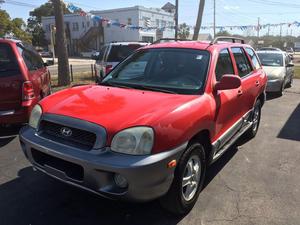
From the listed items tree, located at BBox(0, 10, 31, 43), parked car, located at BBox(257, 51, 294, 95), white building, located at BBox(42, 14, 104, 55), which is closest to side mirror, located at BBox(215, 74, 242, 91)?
parked car, located at BBox(257, 51, 294, 95)

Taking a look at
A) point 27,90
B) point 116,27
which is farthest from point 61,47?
point 116,27

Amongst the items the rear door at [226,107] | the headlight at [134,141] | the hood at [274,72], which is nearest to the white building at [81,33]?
the hood at [274,72]

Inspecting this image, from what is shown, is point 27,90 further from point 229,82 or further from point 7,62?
point 229,82

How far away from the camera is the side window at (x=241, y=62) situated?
5241mm

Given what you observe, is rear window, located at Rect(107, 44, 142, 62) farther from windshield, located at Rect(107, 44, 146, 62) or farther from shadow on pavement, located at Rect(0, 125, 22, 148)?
shadow on pavement, located at Rect(0, 125, 22, 148)

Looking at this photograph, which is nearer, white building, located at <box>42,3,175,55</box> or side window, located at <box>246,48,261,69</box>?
side window, located at <box>246,48,261,69</box>

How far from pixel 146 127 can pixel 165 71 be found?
1505 mm

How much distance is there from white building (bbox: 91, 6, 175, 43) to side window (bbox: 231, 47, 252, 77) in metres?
43.1

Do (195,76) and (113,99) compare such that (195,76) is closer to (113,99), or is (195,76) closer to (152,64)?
(152,64)

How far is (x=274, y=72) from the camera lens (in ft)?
38.7

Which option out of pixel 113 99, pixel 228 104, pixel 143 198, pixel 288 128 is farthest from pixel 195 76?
pixel 288 128

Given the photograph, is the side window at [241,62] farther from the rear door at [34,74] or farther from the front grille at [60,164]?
the rear door at [34,74]

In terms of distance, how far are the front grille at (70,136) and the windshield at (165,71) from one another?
1152mm

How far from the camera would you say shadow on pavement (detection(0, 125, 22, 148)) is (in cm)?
599
